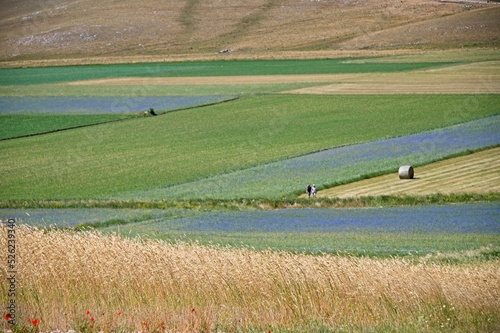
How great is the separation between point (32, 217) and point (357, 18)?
459 ft

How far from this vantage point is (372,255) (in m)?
22.7

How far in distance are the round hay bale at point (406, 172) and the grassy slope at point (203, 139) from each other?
8715mm

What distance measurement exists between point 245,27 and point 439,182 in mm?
138116

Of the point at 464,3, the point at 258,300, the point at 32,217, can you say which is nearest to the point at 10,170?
the point at 32,217

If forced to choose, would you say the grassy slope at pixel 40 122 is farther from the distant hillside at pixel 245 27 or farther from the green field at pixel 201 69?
the distant hillside at pixel 245 27

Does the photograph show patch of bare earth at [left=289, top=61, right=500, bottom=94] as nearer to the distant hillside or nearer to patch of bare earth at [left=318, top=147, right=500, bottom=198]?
patch of bare earth at [left=318, top=147, right=500, bottom=198]

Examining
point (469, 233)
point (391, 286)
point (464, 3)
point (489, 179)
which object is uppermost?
point (391, 286)

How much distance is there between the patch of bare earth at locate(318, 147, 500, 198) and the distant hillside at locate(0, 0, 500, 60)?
296 feet

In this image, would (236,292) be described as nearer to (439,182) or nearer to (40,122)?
(439,182)

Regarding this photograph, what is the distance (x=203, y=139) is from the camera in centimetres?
5172

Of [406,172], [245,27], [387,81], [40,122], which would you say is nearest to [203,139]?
[40,122]

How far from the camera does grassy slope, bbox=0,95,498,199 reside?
40.4 meters

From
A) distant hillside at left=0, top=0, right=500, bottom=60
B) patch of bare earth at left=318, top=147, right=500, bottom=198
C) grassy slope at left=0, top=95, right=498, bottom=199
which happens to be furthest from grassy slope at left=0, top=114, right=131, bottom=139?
distant hillside at left=0, top=0, right=500, bottom=60

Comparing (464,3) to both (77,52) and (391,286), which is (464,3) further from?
(391,286)
